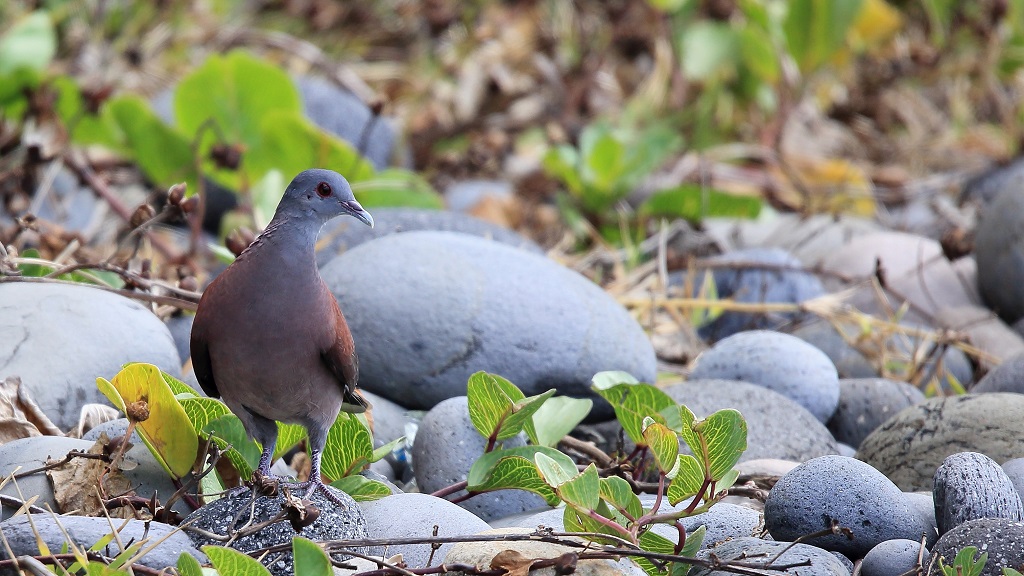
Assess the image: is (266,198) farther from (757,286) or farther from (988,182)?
(988,182)

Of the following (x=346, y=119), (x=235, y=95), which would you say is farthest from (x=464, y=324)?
(x=346, y=119)

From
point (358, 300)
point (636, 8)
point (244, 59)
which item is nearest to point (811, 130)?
point (636, 8)

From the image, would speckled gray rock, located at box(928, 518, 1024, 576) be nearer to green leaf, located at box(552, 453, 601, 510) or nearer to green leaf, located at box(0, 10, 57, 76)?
green leaf, located at box(552, 453, 601, 510)

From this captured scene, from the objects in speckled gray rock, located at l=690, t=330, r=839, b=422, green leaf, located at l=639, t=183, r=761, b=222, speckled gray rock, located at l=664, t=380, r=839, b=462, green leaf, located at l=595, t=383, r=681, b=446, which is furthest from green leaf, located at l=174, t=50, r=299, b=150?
green leaf, located at l=595, t=383, r=681, b=446

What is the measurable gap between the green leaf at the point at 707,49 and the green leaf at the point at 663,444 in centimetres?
483

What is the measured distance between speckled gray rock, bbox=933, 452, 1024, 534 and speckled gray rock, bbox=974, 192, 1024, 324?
90.6 inches

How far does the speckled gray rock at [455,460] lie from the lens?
3.07m

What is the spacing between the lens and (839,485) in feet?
8.55

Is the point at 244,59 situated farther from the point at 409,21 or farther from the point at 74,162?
the point at 409,21

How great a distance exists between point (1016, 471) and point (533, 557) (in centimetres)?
140

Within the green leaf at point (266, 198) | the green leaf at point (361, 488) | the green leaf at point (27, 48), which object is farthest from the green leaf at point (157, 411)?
the green leaf at point (27, 48)

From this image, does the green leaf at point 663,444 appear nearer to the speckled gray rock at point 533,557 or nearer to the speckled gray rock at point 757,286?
the speckled gray rock at point 533,557

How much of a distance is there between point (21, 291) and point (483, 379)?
1474 millimetres

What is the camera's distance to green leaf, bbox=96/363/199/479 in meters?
2.56
